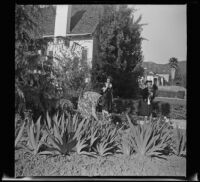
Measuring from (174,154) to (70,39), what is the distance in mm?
3539

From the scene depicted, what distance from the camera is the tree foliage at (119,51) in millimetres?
7109

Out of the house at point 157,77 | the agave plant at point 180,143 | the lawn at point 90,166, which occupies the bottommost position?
the lawn at point 90,166

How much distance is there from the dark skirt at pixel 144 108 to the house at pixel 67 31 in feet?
5.18

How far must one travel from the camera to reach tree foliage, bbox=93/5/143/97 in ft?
23.3

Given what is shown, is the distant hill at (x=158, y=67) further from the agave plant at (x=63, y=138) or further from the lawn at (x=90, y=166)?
the agave plant at (x=63, y=138)

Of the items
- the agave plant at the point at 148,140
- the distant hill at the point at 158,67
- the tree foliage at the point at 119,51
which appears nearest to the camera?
the agave plant at the point at 148,140

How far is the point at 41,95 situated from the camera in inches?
226

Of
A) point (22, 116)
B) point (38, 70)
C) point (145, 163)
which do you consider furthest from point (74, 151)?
point (38, 70)

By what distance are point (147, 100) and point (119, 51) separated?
2.46 m

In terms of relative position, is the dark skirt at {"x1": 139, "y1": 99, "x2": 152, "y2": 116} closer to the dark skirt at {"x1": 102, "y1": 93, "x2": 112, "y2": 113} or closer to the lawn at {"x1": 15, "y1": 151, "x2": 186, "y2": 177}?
the dark skirt at {"x1": 102, "y1": 93, "x2": 112, "y2": 113}

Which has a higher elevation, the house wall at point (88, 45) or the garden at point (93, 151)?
the house wall at point (88, 45)

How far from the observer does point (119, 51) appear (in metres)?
8.66

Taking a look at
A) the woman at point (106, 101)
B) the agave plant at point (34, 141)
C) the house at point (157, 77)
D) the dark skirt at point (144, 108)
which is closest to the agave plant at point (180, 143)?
the dark skirt at point (144, 108)
